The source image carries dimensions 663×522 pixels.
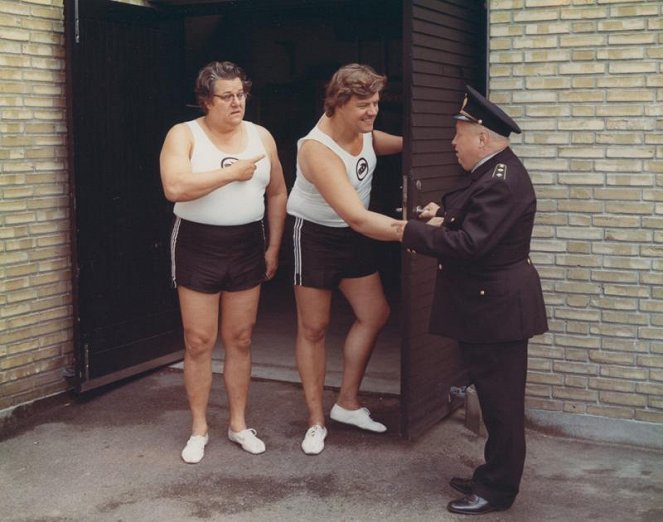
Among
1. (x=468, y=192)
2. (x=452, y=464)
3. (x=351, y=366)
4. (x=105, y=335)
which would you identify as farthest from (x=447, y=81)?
(x=105, y=335)

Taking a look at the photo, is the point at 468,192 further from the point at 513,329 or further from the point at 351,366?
the point at 351,366

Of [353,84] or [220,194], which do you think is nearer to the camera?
[353,84]

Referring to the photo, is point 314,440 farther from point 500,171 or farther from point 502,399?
point 500,171

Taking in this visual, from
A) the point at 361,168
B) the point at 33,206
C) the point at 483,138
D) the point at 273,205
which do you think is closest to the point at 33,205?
the point at 33,206

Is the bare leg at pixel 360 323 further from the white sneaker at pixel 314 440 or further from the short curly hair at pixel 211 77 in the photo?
the short curly hair at pixel 211 77

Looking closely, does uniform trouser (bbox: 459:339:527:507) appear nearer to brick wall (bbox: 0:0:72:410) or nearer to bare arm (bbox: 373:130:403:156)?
bare arm (bbox: 373:130:403:156)

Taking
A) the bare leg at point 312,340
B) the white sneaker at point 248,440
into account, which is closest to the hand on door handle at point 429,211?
the bare leg at point 312,340

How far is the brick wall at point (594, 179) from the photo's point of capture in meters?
5.09

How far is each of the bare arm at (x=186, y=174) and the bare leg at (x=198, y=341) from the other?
22.5 inches

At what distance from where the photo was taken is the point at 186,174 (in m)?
4.68

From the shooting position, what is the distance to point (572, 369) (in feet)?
17.7

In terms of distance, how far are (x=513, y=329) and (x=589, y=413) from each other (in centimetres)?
149

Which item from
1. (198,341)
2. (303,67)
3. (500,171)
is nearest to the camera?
(500,171)

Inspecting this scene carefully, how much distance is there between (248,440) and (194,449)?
1.00 feet
